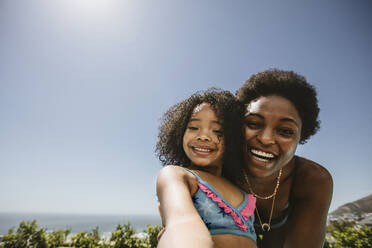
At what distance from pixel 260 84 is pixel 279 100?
12.9 inches

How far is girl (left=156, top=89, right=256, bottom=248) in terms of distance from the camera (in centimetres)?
84

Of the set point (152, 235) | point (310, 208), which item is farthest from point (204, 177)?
point (152, 235)

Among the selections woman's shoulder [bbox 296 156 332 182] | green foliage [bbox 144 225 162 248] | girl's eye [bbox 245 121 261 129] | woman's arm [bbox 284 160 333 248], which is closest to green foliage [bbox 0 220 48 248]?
green foliage [bbox 144 225 162 248]

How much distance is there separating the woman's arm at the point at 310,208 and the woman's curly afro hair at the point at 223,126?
0.90 metres

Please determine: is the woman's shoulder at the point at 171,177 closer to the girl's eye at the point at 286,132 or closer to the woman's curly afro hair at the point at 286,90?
the girl's eye at the point at 286,132

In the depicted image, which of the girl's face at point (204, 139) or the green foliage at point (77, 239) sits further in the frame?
the green foliage at point (77, 239)

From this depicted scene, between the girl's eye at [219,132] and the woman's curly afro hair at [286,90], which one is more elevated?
→ the woman's curly afro hair at [286,90]

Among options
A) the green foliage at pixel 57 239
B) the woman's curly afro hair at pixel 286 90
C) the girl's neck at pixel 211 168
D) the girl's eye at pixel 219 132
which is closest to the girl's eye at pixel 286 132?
the woman's curly afro hair at pixel 286 90

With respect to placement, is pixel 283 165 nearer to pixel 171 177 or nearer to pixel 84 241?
pixel 171 177

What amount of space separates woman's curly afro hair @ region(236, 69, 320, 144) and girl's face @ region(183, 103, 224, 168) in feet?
2.01

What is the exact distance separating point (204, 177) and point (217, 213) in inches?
12.3

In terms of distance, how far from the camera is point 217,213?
1.42 meters

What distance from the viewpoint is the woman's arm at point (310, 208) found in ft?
7.63

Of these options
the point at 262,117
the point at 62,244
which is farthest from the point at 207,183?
the point at 62,244
